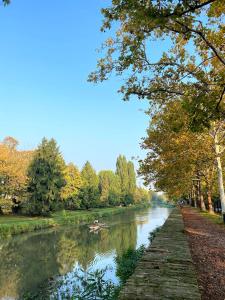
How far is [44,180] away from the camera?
44406mm

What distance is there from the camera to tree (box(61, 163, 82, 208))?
54.6 metres

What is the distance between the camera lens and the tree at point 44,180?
43406 millimetres

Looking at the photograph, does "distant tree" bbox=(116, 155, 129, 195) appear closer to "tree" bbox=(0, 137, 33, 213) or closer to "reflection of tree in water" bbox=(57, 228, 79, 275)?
"tree" bbox=(0, 137, 33, 213)

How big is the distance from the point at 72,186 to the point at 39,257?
37513 millimetres

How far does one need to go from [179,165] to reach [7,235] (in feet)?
57.0

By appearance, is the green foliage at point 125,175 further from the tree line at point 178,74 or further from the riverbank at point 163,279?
the riverbank at point 163,279

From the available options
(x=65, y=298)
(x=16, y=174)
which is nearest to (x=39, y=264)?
(x=65, y=298)

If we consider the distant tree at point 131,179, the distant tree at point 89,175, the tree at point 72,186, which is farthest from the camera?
the distant tree at point 131,179

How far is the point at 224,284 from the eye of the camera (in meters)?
6.61

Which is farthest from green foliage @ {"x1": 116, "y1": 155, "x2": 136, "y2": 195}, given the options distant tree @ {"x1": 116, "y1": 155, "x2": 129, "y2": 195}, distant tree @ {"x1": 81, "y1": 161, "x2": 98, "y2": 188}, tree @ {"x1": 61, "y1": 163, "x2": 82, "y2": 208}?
tree @ {"x1": 61, "y1": 163, "x2": 82, "y2": 208}

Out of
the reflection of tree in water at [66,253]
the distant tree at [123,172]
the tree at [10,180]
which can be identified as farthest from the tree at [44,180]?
the distant tree at [123,172]

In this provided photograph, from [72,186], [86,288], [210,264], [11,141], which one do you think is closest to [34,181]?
[72,186]

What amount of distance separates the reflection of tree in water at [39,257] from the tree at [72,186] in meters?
25.4

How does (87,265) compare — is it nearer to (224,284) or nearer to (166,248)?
(166,248)
